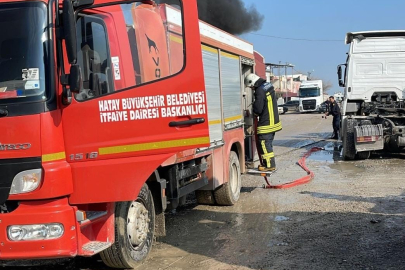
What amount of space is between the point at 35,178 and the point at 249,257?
2.29 metres

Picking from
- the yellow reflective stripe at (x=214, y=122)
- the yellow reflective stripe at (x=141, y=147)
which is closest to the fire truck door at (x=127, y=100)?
the yellow reflective stripe at (x=141, y=147)

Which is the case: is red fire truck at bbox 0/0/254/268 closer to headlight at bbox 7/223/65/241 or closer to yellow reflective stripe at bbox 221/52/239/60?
headlight at bbox 7/223/65/241

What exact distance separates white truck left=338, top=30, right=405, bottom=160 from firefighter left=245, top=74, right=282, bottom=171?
14.1 feet

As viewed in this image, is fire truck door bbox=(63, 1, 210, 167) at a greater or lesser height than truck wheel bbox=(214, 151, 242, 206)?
greater

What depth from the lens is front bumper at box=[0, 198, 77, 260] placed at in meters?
3.44

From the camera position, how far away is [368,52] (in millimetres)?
11562

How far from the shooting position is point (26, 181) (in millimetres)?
3420

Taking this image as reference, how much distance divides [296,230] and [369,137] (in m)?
5.85

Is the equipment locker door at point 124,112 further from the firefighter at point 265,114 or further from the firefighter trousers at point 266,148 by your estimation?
the firefighter trousers at point 266,148

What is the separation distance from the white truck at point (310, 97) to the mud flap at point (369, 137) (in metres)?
34.9

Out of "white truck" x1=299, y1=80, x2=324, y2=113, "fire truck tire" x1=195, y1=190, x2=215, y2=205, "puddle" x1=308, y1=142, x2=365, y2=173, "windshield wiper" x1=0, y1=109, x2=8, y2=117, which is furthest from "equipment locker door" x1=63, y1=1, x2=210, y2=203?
"white truck" x1=299, y1=80, x2=324, y2=113

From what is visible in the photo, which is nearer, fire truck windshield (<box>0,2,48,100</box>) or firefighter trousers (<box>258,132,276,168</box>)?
fire truck windshield (<box>0,2,48,100</box>)

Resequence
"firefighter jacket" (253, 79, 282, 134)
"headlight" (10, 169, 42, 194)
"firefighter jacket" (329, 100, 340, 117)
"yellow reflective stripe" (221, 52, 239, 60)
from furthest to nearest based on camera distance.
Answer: "firefighter jacket" (329, 100, 340, 117) < "firefighter jacket" (253, 79, 282, 134) < "yellow reflective stripe" (221, 52, 239, 60) < "headlight" (10, 169, 42, 194)

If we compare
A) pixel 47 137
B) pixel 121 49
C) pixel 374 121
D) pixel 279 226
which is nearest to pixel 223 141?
pixel 279 226
